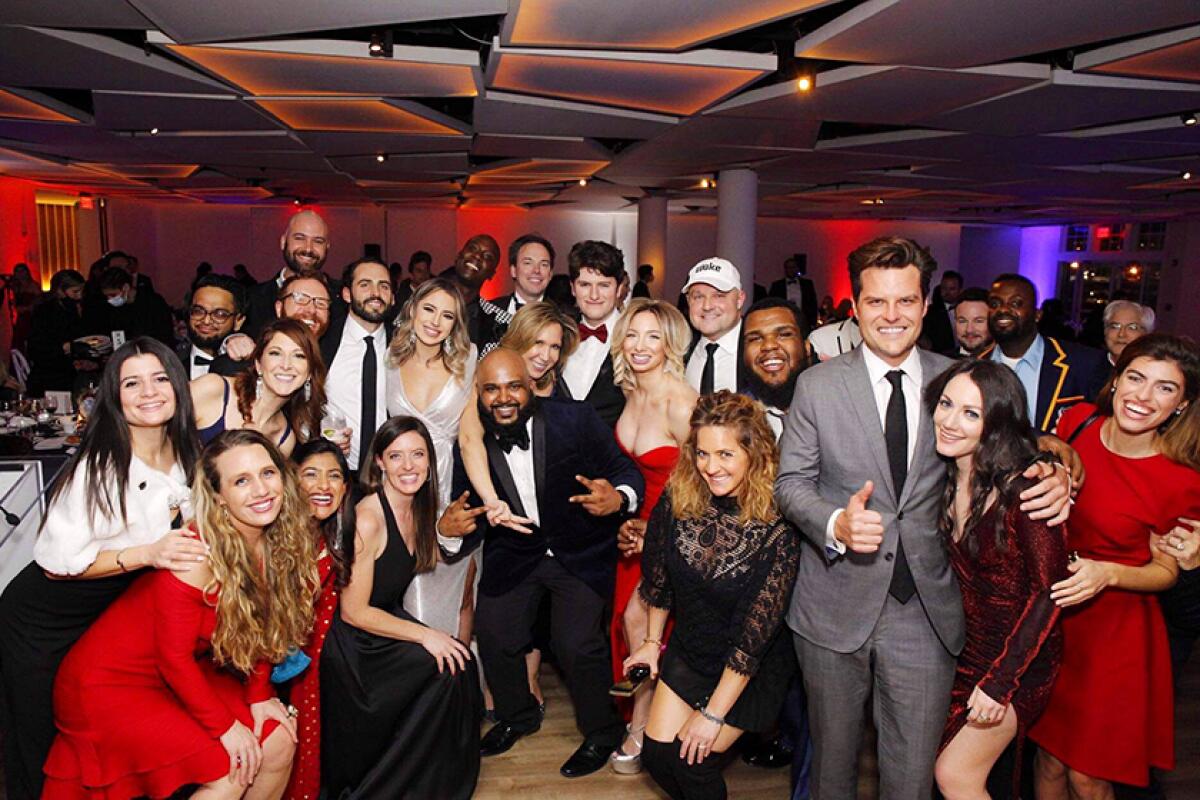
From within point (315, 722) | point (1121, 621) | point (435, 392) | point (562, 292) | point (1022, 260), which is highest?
point (1022, 260)

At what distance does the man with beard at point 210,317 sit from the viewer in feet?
11.9

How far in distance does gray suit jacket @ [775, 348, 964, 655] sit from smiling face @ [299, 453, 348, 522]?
1520mm

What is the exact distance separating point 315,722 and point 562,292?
166 inches

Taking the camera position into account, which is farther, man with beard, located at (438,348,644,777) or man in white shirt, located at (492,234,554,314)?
man in white shirt, located at (492,234,554,314)

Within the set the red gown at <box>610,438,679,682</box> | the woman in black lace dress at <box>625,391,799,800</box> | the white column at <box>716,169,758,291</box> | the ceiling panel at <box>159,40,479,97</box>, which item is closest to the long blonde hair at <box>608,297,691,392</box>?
the red gown at <box>610,438,679,682</box>

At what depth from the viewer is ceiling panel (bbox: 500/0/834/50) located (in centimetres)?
359

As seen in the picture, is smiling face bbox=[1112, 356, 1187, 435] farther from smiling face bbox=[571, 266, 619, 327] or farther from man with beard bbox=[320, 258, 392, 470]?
man with beard bbox=[320, 258, 392, 470]

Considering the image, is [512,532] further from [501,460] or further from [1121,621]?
[1121,621]

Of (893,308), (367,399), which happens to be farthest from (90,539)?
(893,308)

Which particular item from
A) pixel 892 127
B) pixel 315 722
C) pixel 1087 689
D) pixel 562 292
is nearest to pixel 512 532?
pixel 315 722

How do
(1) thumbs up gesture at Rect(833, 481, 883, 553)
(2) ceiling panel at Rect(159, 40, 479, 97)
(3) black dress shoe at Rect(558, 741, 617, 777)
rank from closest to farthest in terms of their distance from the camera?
(1) thumbs up gesture at Rect(833, 481, 883, 553)
(3) black dress shoe at Rect(558, 741, 617, 777)
(2) ceiling panel at Rect(159, 40, 479, 97)

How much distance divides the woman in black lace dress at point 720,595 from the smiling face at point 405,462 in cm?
93

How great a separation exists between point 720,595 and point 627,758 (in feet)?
3.41

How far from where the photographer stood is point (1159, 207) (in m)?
13.1
